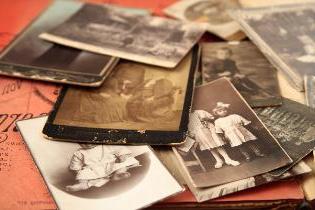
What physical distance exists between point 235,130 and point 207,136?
5 cm

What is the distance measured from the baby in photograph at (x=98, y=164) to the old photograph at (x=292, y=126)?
22 centimetres

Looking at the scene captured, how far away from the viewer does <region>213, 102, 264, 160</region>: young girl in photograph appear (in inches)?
24.4

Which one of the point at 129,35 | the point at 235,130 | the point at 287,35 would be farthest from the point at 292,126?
the point at 129,35

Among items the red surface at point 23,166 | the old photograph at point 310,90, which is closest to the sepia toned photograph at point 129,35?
the red surface at point 23,166

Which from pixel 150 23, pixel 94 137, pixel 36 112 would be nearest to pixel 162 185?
pixel 94 137

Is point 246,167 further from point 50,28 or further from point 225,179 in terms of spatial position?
point 50,28

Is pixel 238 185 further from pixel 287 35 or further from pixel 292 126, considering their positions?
pixel 287 35

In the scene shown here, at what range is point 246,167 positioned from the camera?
1.94ft

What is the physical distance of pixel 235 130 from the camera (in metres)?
0.65

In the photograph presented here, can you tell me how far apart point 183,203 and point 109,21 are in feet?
1.63

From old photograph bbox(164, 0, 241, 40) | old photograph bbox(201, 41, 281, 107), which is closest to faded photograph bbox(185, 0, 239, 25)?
old photograph bbox(164, 0, 241, 40)

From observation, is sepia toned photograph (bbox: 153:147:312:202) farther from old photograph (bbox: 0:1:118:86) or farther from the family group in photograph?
old photograph (bbox: 0:1:118:86)

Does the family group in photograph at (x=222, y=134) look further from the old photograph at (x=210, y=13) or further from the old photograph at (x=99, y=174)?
the old photograph at (x=210, y=13)

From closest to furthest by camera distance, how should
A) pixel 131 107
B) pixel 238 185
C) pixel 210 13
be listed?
pixel 238 185 < pixel 131 107 < pixel 210 13
